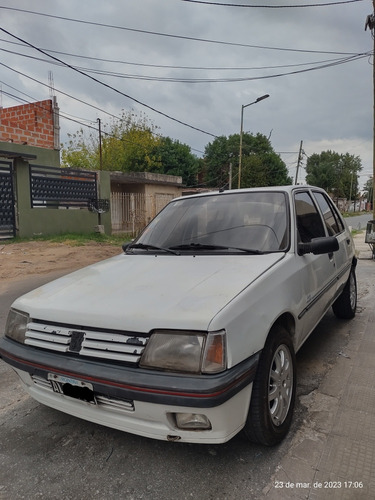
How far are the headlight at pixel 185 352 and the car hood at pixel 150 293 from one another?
0.05 meters

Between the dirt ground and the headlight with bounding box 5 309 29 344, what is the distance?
5.59m

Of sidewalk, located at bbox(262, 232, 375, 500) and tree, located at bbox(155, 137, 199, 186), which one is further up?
tree, located at bbox(155, 137, 199, 186)

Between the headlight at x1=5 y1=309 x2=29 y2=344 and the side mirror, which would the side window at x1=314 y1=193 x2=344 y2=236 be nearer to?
the side mirror

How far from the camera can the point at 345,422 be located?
237 cm

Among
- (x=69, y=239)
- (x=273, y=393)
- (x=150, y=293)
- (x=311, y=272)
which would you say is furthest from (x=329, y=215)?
(x=69, y=239)

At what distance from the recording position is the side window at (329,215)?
12.3 feet

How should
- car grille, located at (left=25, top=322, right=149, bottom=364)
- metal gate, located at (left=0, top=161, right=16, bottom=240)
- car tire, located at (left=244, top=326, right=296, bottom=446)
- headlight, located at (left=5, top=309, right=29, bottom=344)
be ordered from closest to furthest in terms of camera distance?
car grille, located at (left=25, top=322, right=149, bottom=364)
car tire, located at (left=244, top=326, right=296, bottom=446)
headlight, located at (left=5, top=309, right=29, bottom=344)
metal gate, located at (left=0, top=161, right=16, bottom=240)

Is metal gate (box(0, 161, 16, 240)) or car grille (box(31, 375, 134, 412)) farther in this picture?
metal gate (box(0, 161, 16, 240))

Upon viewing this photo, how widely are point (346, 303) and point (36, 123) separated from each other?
1374cm

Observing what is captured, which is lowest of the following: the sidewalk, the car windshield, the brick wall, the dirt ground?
the sidewalk

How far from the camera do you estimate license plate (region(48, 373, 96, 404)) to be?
1.85 meters

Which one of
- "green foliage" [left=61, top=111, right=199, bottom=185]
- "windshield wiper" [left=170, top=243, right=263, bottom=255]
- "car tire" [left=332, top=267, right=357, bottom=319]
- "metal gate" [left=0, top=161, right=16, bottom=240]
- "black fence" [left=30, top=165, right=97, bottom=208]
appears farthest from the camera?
"green foliage" [left=61, top=111, right=199, bottom=185]

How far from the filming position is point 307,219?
3.19 metres

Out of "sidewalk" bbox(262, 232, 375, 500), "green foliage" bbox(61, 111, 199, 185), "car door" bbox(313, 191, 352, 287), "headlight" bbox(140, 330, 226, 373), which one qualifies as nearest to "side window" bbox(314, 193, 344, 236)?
"car door" bbox(313, 191, 352, 287)
